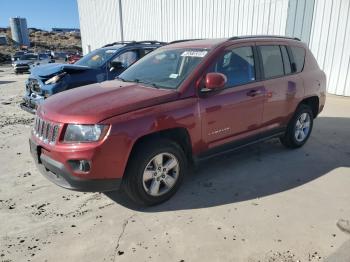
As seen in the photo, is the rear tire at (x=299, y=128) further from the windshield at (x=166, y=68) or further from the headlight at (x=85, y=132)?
the headlight at (x=85, y=132)

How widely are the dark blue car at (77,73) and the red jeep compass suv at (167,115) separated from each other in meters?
2.41

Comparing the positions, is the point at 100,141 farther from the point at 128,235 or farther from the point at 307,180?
the point at 307,180

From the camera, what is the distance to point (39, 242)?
3189 mm

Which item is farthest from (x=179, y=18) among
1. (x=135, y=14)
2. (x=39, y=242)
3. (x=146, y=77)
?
(x=39, y=242)

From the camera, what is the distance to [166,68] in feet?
14.3

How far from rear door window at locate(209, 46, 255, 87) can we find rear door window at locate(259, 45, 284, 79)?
0.26m

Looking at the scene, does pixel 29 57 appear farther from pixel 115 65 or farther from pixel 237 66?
pixel 237 66

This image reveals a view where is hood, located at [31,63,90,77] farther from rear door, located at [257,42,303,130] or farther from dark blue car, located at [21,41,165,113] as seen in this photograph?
rear door, located at [257,42,303,130]

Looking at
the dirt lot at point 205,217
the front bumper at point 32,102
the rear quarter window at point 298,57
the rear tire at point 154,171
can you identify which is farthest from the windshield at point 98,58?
the rear tire at point 154,171

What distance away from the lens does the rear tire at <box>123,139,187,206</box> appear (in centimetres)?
347

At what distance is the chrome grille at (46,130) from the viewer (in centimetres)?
342

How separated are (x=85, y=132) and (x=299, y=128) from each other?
3691 millimetres

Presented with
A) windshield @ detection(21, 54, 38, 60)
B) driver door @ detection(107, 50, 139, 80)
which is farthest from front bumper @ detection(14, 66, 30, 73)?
driver door @ detection(107, 50, 139, 80)

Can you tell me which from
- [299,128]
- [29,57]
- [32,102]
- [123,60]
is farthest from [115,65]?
[29,57]
